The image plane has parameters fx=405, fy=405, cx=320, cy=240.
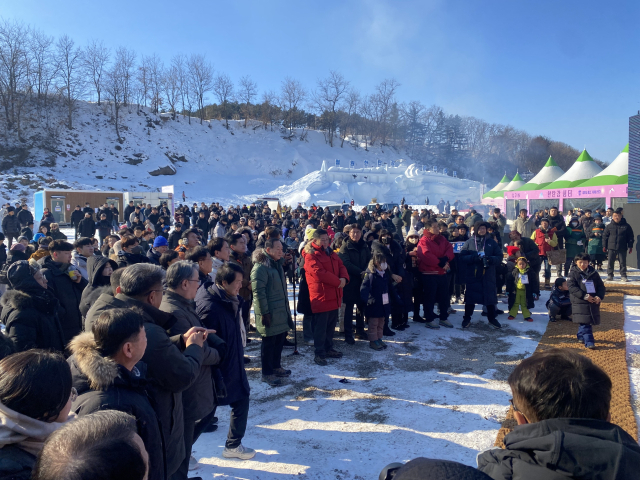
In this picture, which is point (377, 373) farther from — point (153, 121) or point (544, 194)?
point (153, 121)

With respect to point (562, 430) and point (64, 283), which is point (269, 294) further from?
point (562, 430)

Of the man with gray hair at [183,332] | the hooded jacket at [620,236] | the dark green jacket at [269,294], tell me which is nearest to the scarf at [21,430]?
the man with gray hair at [183,332]

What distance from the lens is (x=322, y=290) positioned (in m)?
5.11

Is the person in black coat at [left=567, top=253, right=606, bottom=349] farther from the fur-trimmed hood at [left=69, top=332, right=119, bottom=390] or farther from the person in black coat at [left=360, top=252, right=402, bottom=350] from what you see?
the fur-trimmed hood at [left=69, top=332, right=119, bottom=390]

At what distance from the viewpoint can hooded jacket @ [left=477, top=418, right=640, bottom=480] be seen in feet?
3.82

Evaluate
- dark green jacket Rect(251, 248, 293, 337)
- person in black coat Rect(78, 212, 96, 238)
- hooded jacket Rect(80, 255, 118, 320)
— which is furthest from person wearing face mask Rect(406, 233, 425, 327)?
person in black coat Rect(78, 212, 96, 238)

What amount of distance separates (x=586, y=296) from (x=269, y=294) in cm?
420

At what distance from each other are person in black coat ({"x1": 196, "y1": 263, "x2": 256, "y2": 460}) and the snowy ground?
0.61 feet

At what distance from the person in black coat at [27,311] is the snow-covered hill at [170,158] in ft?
96.5

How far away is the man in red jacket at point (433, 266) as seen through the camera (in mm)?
6594

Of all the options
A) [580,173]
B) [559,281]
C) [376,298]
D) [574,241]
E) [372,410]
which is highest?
[580,173]

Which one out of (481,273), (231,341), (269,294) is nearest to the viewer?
(231,341)

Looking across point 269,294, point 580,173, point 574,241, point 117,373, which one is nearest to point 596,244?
point 574,241

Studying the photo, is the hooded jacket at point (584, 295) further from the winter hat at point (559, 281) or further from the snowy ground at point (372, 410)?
the winter hat at point (559, 281)
